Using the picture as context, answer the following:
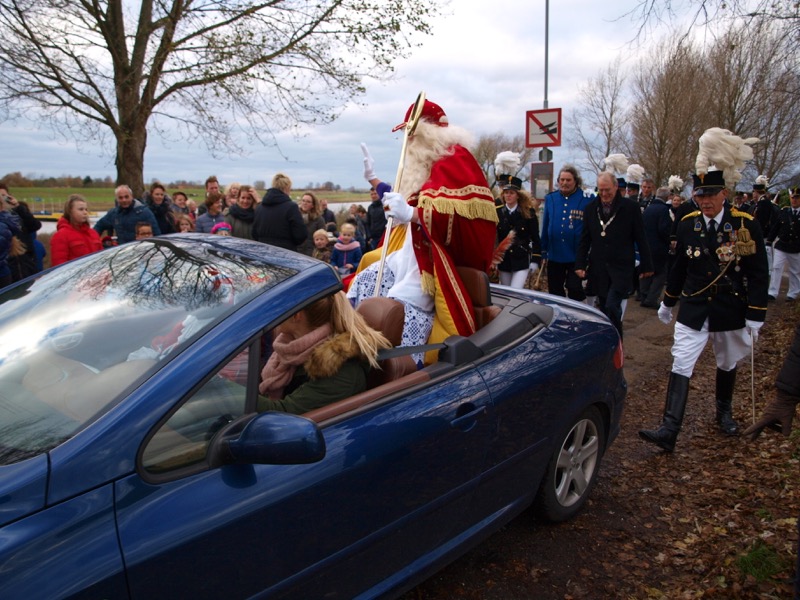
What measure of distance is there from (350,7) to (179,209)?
522cm

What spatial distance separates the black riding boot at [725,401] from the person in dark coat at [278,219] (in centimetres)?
482

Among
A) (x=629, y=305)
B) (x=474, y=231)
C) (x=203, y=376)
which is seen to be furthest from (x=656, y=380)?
(x=203, y=376)

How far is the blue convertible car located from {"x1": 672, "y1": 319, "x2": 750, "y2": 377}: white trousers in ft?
6.41

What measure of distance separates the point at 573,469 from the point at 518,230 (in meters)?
4.53

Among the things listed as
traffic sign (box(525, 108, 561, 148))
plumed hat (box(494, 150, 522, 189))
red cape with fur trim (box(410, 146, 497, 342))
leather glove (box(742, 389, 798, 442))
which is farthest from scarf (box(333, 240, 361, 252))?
leather glove (box(742, 389, 798, 442))

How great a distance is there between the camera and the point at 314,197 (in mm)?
9242

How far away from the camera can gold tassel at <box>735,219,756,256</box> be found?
4.30 meters

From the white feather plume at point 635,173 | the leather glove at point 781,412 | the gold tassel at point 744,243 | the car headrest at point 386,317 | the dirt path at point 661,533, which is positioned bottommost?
the dirt path at point 661,533

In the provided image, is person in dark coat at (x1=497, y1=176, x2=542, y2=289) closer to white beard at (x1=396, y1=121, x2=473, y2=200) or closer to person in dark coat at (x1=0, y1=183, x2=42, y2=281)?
white beard at (x1=396, y1=121, x2=473, y2=200)

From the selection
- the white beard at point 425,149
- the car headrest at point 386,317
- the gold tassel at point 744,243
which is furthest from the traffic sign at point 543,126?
the car headrest at point 386,317

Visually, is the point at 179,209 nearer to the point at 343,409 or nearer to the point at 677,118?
the point at 343,409

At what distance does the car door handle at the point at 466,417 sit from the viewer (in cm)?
243

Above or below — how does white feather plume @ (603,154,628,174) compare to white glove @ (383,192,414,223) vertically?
above

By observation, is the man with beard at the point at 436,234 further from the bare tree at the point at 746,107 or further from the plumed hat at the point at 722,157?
the bare tree at the point at 746,107
